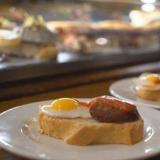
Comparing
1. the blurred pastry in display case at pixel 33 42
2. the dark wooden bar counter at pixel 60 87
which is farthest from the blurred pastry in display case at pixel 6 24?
the dark wooden bar counter at pixel 60 87

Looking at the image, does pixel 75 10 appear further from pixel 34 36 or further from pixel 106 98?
pixel 106 98

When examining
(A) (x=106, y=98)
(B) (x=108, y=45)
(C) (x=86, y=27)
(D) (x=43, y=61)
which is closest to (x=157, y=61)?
(B) (x=108, y=45)

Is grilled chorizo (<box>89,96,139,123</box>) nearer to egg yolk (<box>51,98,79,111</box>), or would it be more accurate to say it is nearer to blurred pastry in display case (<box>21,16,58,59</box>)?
egg yolk (<box>51,98,79,111</box>)

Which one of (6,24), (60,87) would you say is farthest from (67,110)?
(6,24)

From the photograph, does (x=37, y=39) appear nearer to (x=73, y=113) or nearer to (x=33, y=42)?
(x=33, y=42)

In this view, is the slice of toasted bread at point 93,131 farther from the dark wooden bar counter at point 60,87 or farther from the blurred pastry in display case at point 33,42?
the blurred pastry in display case at point 33,42

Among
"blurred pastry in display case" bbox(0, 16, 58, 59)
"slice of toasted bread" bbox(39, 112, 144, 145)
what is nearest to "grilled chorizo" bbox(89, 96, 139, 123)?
"slice of toasted bread" bbox(39, 112, 144, 145)

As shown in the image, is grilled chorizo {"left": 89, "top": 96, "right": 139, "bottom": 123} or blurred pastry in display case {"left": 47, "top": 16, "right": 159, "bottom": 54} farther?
blurred pastry in display case {"left": 47, "top": 16, "right": 159, "bottom": 54}
